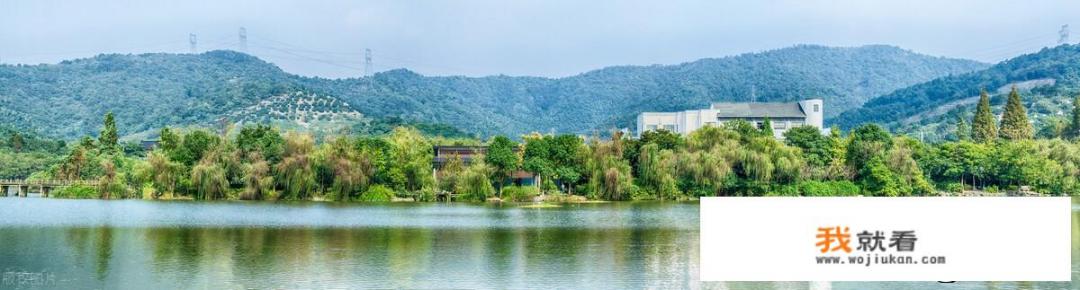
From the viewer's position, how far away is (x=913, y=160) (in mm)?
56906

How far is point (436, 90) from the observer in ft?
535

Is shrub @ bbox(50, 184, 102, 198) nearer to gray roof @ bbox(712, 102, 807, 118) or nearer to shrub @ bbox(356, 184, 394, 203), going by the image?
shrub @ bbox(356, 184, 394, 203)

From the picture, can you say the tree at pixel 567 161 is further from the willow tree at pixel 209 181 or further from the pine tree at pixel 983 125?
the pine tree at pixel 983 125

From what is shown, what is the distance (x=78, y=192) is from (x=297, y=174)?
12528 mm

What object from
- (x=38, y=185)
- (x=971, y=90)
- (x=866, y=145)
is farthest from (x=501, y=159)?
(x=971, y=90)

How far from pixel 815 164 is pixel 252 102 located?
74.6 metres

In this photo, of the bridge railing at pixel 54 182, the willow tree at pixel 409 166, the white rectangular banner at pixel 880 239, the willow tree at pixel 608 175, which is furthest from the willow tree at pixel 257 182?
the white rectangular banner at pixel 880 239

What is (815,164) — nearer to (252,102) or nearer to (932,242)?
(932,242)

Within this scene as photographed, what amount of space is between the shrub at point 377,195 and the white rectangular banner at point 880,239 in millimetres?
39134

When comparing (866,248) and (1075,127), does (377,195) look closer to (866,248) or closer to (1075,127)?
(866,248)

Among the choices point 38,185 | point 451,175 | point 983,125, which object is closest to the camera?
point 451,175

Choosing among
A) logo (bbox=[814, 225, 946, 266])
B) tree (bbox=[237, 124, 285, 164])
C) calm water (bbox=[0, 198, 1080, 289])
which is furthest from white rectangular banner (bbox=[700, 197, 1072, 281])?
tree (bbox=[237, 124, 285, 164])

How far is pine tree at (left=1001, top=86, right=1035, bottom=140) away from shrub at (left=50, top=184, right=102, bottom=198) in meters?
56.6

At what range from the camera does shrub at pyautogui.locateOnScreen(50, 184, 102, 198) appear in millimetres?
53375
